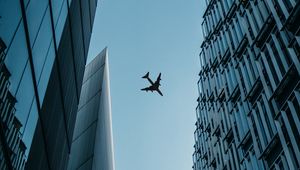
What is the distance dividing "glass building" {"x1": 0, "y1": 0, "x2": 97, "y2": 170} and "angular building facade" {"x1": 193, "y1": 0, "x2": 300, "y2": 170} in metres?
14.9

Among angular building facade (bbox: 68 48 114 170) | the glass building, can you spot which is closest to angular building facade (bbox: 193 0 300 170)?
angular building facade (bbox: 68 48 114 170)

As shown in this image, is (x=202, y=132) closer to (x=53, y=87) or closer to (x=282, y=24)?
(x=282, y=24)

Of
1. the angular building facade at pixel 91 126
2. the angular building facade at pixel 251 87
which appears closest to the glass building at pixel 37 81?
the angular building facade at pixel 91 126

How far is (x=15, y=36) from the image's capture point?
12008 millimetres

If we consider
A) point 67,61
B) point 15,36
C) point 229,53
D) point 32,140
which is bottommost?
point 32,140

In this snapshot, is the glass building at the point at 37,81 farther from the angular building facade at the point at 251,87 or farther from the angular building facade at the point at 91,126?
the angular building facade at the point at 251,87

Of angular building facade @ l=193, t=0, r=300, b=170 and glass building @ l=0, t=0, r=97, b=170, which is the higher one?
angular building facade @ l=193, t=0, r=300, b=170

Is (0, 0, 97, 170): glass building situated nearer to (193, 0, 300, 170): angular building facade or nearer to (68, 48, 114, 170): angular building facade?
(68, 48, 114, 170): angular building facade

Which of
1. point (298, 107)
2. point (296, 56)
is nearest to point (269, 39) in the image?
point (296, 56)

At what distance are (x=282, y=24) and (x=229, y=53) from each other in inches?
494

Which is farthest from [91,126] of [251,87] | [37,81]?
[37,81]

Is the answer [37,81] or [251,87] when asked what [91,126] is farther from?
[37,81]

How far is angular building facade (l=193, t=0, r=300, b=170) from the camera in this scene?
101 ft

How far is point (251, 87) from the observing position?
3822cm
